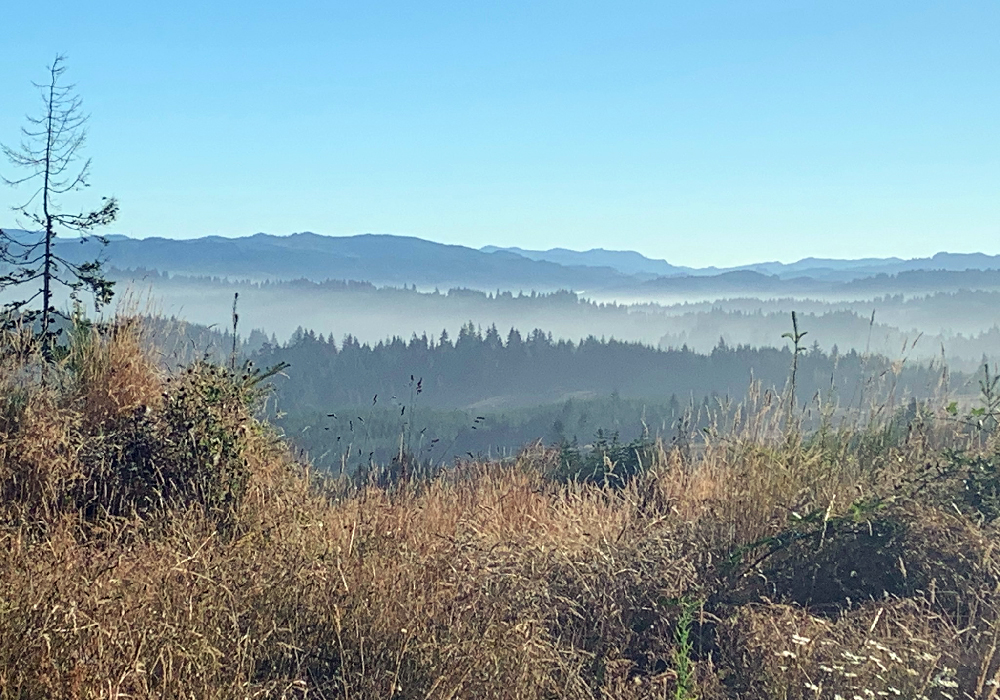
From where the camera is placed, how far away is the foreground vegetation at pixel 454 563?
3.06m

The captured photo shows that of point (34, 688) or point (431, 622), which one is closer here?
point (34, 688)

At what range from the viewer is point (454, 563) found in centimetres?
420

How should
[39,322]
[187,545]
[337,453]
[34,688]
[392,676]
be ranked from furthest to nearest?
[337,453]
[39,322]
[187,545]
[392,676]
[34,688]

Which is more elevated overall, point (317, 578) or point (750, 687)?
point (317, 578)

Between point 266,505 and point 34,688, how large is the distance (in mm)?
2366

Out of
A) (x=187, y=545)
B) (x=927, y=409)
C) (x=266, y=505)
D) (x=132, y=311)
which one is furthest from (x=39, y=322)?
(x=927, y=409)

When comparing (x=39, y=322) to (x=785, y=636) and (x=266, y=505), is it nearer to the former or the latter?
(x=266, y=505)

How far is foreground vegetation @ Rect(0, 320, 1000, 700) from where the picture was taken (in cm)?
306

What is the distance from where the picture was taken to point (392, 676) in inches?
121

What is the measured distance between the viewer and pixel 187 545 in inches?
160

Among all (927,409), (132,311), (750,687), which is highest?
(132,311)

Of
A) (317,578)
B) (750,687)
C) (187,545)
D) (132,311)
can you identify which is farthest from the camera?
(132,311)

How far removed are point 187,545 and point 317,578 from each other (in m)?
0.85

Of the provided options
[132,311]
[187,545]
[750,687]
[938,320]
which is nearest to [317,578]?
[187,545]
